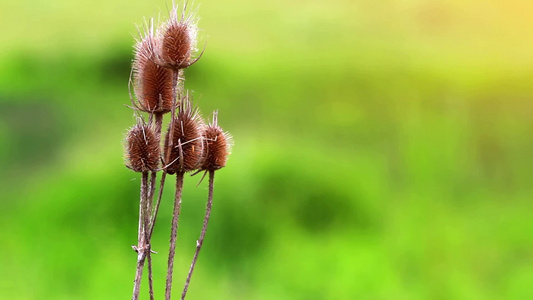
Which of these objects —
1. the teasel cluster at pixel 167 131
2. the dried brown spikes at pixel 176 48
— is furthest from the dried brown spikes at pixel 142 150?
the dried brown spikes at pixel 176 48

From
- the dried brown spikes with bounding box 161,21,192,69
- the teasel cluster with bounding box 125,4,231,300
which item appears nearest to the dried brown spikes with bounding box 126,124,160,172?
the teasel cluster with bounding box 125,4,231,300

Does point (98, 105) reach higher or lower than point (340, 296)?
higher

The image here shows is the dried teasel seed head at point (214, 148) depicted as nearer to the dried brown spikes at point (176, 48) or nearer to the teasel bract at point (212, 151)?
the teasel bract at point (212, 151)

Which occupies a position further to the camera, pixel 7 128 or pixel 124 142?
pixel 7 128

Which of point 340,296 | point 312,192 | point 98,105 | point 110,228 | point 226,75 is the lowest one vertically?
point 340,296

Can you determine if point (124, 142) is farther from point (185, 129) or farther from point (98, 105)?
point (98, 105)

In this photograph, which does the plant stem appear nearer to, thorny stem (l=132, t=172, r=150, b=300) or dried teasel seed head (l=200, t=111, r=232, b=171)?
thorny stem (l=132, t=172, r=150, b=300)

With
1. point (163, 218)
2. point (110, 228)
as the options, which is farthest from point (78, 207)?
point (163, 218)
